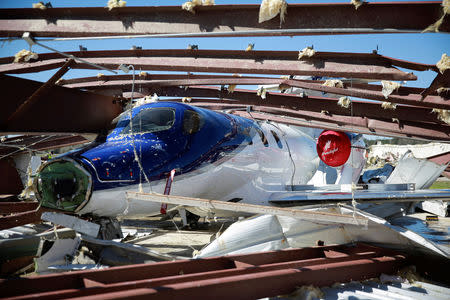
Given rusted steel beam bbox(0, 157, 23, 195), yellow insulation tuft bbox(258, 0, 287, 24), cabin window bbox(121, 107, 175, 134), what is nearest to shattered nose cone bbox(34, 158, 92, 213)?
cabin window bbox(121, 107, 175, 134)

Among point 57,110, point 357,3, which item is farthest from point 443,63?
point 57,110

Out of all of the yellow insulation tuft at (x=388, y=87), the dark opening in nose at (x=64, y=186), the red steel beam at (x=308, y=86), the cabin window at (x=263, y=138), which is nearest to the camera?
the dark opening in nose at (x=64, y=186)

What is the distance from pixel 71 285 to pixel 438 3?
3.82 metres

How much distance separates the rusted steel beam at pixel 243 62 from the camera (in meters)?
4.10

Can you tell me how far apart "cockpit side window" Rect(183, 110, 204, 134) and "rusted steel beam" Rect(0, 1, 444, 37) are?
2.55 m

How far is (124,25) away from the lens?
12.0 ft

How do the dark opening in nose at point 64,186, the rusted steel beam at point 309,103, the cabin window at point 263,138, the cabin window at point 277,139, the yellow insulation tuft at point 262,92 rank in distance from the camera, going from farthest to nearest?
the cabin window at point 277,139
the cabin window at point 263,138
the yellow insulation tuft at point 262,92
the rusted steel beam at point 309,103
the dark opening in nose at point 64,186

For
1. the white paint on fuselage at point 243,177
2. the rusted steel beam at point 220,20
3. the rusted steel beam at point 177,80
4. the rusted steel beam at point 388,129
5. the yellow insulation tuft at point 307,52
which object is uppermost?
the rusted steel beam at point 220,20

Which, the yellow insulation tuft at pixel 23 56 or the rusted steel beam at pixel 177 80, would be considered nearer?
the yellow insulation tuft at pixel 23 56

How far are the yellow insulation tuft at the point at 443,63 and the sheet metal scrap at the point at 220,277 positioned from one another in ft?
7.31

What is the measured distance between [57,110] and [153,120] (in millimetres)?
1463

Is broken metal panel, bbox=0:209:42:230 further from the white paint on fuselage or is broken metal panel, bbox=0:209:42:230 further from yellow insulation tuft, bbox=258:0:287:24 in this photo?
yellow insulation tuft, bbox=258:0:287:24

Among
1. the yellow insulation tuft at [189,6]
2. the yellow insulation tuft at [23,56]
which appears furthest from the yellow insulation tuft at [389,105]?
the yellow insulation tuft at [23,56]

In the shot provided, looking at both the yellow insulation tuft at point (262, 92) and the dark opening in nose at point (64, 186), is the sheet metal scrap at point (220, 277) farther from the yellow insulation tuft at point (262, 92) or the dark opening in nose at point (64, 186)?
the yellow insulation tuft at point (262, 92)
